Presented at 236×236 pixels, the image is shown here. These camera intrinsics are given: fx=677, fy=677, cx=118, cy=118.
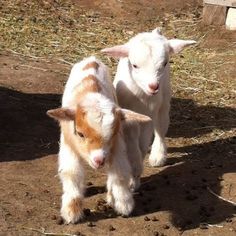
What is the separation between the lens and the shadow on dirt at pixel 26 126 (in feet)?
24.1

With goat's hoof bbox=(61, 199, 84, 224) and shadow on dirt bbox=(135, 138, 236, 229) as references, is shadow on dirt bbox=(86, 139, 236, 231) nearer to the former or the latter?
shadow on dirt bbox=(135, 138, 236, 229)

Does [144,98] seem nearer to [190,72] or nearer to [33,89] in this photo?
[33,89]

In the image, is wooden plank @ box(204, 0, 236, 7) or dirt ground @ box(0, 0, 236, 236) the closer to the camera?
dirt ground @ box(0, 0, 236, 236)

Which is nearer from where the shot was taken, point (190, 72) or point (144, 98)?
point (144, 98)

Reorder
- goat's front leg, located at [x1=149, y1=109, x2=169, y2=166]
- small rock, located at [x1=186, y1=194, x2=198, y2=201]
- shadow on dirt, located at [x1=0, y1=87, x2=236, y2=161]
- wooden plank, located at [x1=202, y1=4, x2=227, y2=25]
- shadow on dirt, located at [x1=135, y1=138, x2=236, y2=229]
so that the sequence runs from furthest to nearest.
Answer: wooden plank, located at [x1=202, y1=4, x2=227, y2=25], shadow on dirt, located at [x1=0, y1=87, x2=236, y2=161], goat's front leg, located at [x1=149, y1=109, x2=169, y2=166], small rock, located at [x1=186, y1=194, x2=198, y2=201], shadow on dirt, located at [x1=135, y1=138, x2=236, y2=229]

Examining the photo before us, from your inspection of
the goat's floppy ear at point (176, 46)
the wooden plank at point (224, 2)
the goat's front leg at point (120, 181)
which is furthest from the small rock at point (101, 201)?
the wooden plank at point (224, 2)

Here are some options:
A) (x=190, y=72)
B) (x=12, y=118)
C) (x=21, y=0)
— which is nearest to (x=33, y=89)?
(x=12, y=118)

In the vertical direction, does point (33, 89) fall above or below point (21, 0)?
below

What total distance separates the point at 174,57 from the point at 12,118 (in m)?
3.90

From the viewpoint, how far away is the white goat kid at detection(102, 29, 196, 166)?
6195 millimetres

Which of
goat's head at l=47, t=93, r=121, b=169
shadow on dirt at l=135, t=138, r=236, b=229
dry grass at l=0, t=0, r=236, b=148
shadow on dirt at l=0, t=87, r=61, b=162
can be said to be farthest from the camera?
dry grass at l=0, t=0, r=236, b=148

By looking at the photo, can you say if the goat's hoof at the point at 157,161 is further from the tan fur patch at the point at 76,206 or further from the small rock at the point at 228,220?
the tan fur patch at the point at 76,206

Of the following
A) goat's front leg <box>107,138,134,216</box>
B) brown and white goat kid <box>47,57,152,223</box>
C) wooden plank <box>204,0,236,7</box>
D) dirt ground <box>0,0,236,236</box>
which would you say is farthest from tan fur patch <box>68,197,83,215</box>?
wooden plank <box>204,0,236,7</box>

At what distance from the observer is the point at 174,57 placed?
11.1 metres
